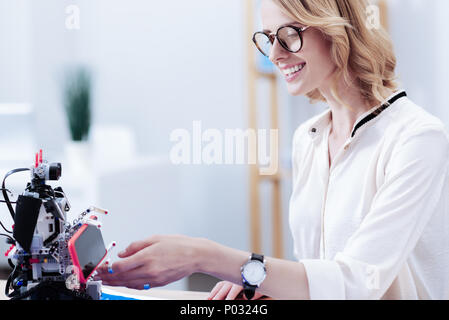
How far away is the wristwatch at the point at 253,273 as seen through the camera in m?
0.59

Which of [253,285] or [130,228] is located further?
[130,228]

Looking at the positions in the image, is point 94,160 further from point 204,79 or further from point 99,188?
point 204,79

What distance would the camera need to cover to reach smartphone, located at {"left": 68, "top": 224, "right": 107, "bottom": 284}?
0.56 meters

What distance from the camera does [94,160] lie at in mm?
1719

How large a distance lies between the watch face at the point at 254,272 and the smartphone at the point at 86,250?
197 millimetres

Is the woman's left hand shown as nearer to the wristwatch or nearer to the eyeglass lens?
the wristwatch

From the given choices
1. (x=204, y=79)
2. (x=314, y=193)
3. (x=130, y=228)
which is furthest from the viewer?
(x=204, y=79)

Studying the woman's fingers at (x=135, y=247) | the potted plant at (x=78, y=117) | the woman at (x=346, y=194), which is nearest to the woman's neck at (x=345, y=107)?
the woman at (x=346, y=194)

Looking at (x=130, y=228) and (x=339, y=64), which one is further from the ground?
(x=339, y=64)

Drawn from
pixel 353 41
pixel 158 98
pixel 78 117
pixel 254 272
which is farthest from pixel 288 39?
pixel 158 98

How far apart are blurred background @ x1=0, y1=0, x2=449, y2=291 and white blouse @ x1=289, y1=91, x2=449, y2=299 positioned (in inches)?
24.3

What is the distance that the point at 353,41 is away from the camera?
810 millimetres
